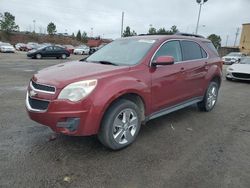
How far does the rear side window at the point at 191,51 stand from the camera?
4887mm

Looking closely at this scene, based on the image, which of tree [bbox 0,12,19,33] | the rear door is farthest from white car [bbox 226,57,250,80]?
tree [bbox 0,12,19,33]

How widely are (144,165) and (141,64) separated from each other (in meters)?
1.58

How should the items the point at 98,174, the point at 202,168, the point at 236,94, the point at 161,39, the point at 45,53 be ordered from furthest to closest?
the point at 45,53 → the point at 236,94 → the point at 161,39 → the point at 202,168 → the point at 98,174

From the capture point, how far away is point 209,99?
587cm

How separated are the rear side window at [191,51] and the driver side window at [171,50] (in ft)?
0.57

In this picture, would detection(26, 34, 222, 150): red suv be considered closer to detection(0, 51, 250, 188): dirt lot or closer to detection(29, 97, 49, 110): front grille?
detection(29, 97, 49, 110): front grille

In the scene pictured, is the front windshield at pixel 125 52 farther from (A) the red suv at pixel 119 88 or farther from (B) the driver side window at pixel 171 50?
(B) the driver side window at pixel 171 50

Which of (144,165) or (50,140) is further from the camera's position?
(50,140)

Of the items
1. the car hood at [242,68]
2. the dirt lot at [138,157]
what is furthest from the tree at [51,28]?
the dirt lot at [138,157]

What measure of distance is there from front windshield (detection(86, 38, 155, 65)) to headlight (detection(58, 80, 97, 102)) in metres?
1.00

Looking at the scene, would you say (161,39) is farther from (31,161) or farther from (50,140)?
(31,161)

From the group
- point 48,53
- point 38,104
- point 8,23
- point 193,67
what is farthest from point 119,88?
point 8,23

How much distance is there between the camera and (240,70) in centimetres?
1170

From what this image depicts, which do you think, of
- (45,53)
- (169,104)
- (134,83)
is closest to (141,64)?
(134,83)
